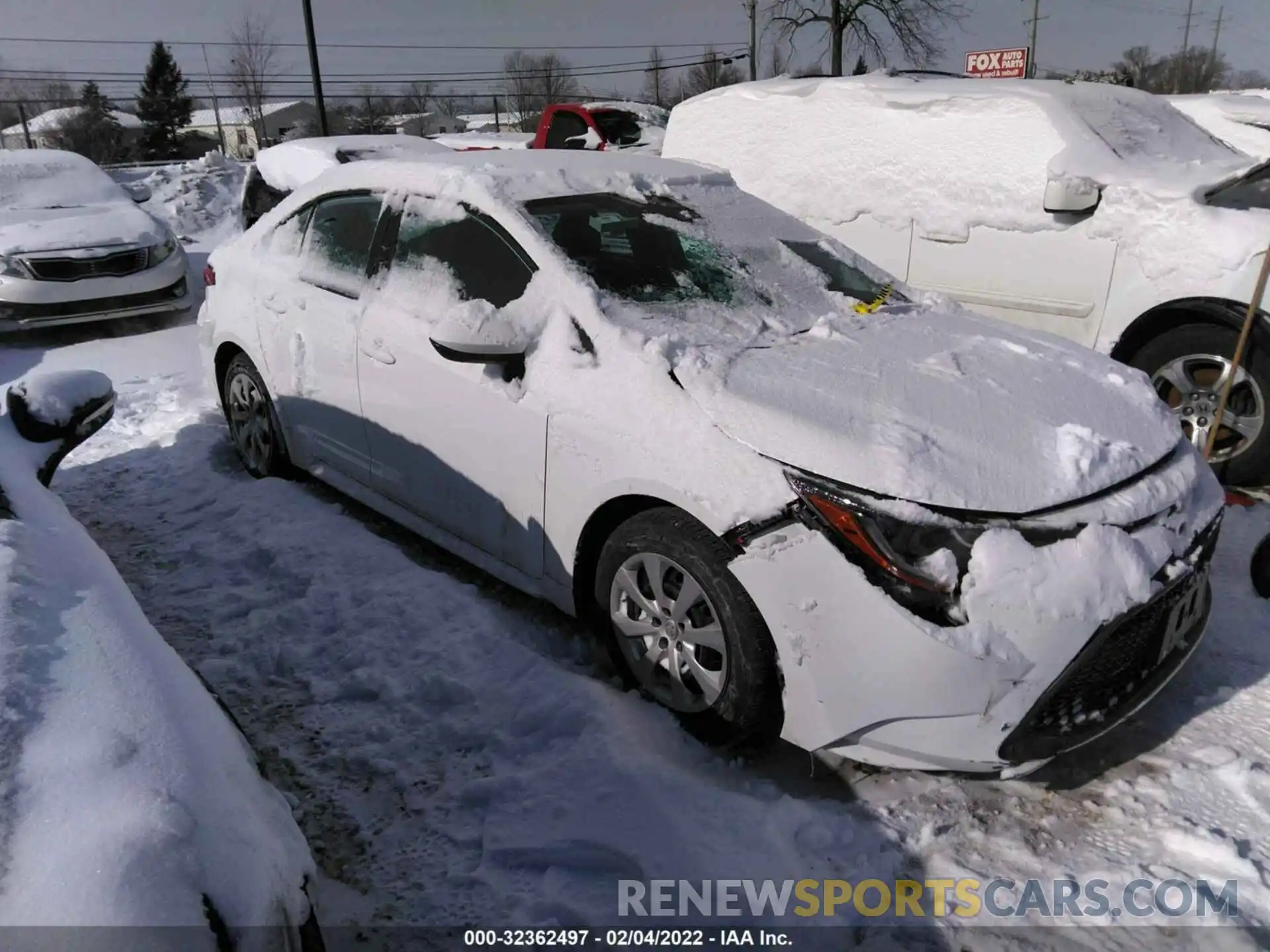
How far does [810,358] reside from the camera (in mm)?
2906

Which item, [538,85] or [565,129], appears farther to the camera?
[538,85]

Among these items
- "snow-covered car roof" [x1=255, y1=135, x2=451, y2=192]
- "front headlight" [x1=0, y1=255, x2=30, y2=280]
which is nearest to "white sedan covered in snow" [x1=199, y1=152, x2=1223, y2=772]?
"front headlight" [x1=0, y1=255, x2=30, y2=280]

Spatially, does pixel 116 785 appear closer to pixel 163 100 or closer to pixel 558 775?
pixel 558 775

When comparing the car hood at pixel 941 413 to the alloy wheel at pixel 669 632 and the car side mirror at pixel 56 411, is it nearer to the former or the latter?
the alloy wheel at pixel 669 632

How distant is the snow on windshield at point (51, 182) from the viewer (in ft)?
29.7

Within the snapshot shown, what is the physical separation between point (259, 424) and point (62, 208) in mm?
6129

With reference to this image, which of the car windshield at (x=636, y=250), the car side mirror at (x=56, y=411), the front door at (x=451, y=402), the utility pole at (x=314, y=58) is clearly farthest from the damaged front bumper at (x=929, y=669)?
the utility pole at (x=314, y=58)

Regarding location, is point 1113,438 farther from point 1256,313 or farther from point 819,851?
point 1256,313

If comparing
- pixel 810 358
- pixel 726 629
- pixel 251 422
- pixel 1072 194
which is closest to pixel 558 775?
pixel 726 629

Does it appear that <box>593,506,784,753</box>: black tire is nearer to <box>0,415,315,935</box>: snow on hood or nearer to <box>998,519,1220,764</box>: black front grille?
<box>998,519,1220,764</box>: black front grille

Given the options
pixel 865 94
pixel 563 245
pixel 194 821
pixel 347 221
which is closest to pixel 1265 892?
pixel 194 821

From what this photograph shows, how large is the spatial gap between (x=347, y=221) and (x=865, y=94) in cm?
356

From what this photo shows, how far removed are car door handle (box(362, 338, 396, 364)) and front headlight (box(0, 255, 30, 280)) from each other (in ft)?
18.9

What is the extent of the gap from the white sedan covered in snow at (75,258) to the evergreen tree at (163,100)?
124ft
